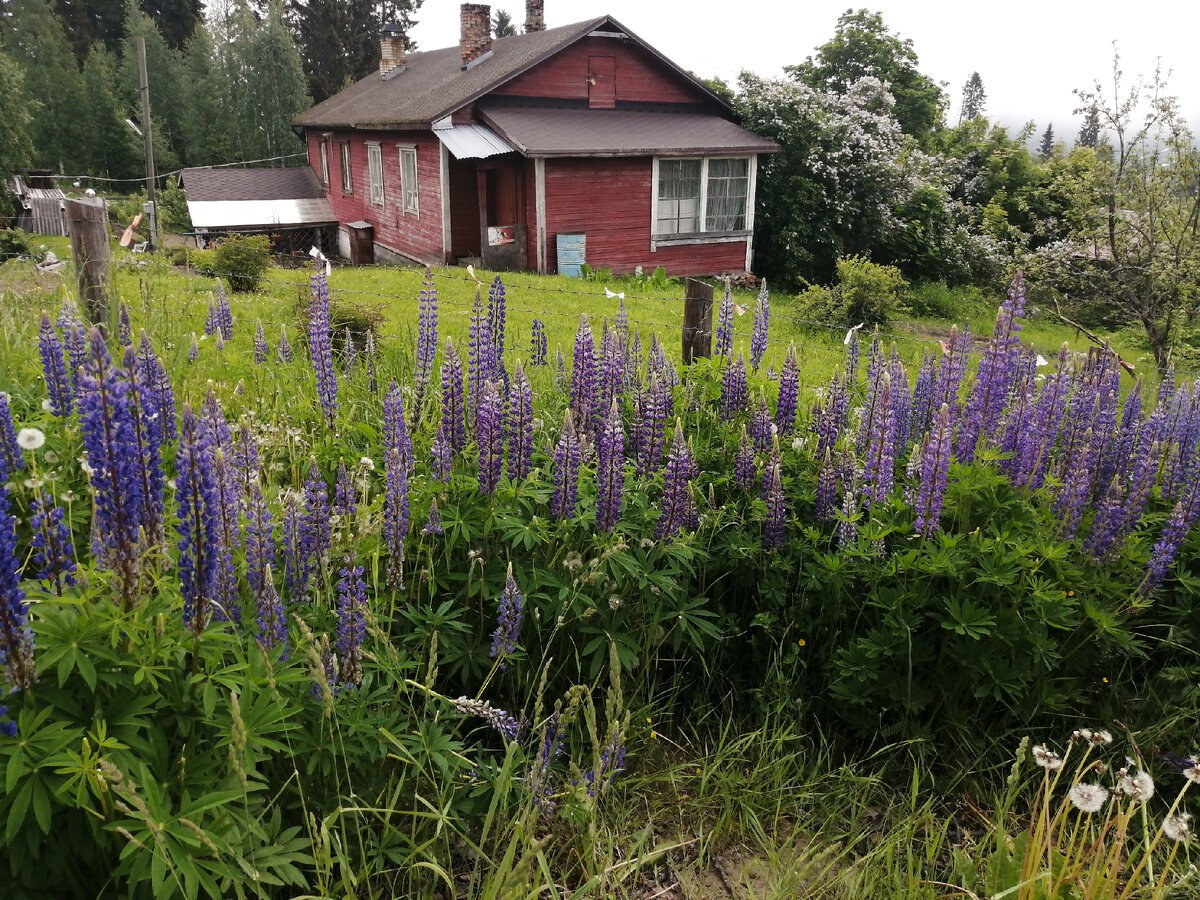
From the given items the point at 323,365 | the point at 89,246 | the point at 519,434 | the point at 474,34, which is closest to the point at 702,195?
the point at 474,34

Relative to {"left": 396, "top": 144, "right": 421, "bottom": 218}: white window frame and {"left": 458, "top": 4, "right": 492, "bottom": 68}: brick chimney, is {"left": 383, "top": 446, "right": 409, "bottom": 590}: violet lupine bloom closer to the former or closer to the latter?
{"left": 396, "top": 144, "right": 421, "bottom": 218}: white window frame

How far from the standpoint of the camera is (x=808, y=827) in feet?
10.7

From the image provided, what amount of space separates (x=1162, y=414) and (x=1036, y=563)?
1.68 m

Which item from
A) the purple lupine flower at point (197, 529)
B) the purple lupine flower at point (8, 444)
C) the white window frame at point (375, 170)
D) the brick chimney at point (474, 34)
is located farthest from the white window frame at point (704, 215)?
the purple lupine flower at point (197, 529)

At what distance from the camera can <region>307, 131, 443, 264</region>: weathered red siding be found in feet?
69.1

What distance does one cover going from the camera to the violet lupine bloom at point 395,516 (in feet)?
9.60

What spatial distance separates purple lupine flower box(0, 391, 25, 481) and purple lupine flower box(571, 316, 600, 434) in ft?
7.28

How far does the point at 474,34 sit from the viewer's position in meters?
23.7

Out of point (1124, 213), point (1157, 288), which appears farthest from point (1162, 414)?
point (1124, 213)

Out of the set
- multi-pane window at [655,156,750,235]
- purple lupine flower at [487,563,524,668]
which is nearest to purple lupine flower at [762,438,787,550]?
purple lupine flower at [487,563,524,668]

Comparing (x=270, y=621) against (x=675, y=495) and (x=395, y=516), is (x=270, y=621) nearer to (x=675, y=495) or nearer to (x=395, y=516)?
(x=395, y=516)

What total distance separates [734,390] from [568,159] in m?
16.0

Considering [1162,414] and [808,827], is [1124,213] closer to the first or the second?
[1162,414]

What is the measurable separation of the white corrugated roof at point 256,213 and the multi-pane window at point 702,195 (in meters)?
13.6
